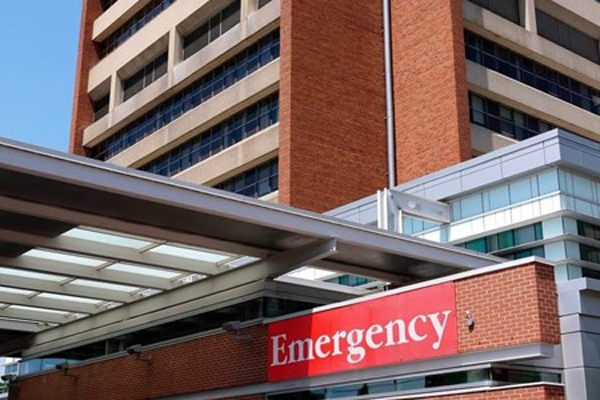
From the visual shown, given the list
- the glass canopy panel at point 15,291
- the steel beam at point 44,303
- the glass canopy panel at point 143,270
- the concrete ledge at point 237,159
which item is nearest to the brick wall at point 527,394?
the glass canopy panel at point 143,270

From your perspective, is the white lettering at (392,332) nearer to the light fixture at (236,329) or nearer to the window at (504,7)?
the light fixture at (236,329)

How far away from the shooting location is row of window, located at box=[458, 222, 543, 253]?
25584 mm

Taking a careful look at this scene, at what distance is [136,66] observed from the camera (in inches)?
1891

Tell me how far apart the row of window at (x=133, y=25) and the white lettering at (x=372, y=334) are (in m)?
34.0

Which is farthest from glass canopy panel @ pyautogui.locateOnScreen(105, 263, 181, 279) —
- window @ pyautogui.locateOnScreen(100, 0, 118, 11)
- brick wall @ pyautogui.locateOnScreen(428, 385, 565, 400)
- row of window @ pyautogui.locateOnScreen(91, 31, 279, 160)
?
window @ pyautogui.locateOnScreen(100, 0, 118, 11)

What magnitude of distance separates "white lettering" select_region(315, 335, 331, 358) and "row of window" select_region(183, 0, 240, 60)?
2748 cm

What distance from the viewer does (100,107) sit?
173ft

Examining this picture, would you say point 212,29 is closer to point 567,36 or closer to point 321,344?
point 567,36

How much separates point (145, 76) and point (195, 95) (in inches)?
249

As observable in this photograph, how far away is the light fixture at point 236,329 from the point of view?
16969 millimetres

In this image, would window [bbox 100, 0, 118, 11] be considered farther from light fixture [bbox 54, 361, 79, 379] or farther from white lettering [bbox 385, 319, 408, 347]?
white lettering [bbox 385, 319, 408, 347]

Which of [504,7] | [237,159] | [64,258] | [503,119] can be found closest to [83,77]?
[237,159]

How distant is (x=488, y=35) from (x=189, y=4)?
14.7 meters

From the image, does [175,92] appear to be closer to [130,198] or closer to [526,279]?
[130,198]
